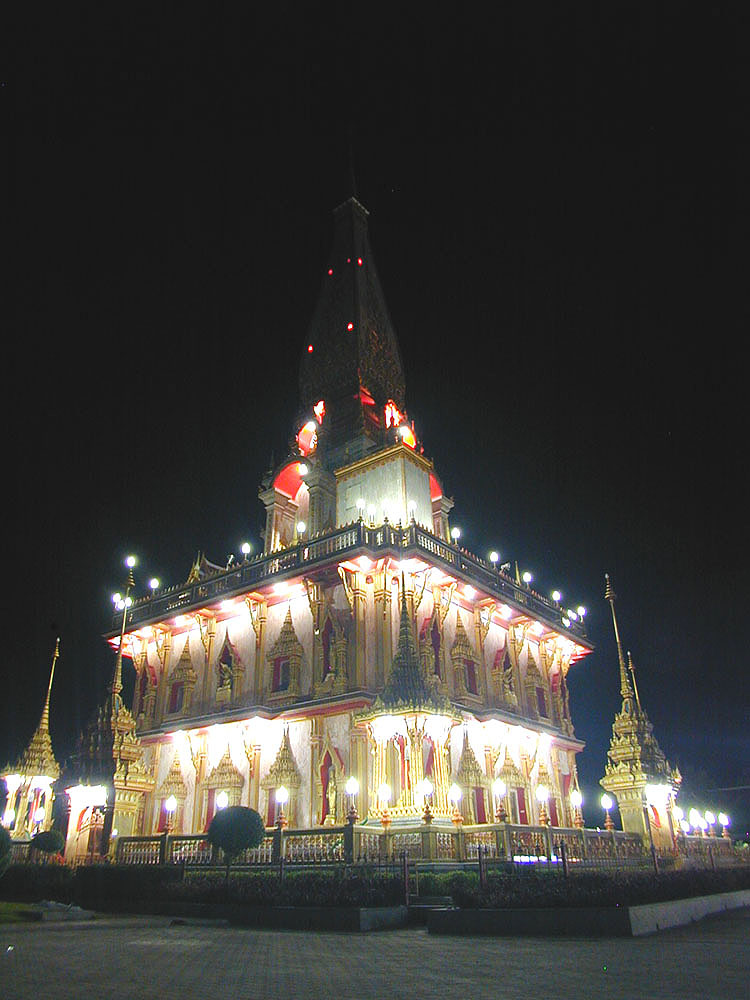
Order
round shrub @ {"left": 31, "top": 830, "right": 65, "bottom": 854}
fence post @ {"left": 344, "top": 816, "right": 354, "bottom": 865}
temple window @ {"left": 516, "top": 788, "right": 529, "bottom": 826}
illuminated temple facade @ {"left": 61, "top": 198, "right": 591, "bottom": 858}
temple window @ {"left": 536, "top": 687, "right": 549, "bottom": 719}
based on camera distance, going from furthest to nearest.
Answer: temple window @ {"left": 536, "top": 687, "right": 549, "bottom": 719}, temple window @ {"left": 516, "top": 788, "right": 529, "bottom": 826}, illuminated temple facade @ {"left": 61, "top": 198, "right": 591, "bottom": 858}, round shrub @ {"left": 31, "top": 830, "right": 65, "bottom": 854}, fence post @ {"left": 344, "top": 816, "right": 354, "bottom": 865}

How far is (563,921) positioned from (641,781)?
17.7m

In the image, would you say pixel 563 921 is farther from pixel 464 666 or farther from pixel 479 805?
pixel 464 666

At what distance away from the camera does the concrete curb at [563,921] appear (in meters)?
10.3

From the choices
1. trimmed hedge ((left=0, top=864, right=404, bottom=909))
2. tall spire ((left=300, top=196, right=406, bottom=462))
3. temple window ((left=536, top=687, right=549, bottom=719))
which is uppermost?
tall spire ((left=300, top=196, right=406, bottom=462))

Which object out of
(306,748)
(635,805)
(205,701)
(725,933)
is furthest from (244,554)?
(725,933)

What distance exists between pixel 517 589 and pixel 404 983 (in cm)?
2698

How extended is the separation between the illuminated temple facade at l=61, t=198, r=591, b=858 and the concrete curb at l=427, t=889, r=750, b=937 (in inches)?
303

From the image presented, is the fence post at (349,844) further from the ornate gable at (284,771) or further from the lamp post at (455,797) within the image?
the ornate gable at (284,771)

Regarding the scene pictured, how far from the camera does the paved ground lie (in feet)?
21.3

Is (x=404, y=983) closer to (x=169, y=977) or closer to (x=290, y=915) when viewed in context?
(x=169, y=977)

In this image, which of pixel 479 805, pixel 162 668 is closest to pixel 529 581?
pixel 479 805

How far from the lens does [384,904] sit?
14070mm

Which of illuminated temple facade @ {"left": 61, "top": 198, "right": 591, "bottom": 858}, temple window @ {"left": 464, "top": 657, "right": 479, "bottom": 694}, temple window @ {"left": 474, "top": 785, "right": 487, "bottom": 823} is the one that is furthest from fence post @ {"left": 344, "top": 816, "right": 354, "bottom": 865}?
temple window @ {"left": 464, "top": 657, "right": 479, "bottom": 694}

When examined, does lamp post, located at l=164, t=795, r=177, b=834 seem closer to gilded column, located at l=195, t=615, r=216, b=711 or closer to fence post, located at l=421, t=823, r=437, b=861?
gilded column, located at l=195, t=615, r=216, b=711
